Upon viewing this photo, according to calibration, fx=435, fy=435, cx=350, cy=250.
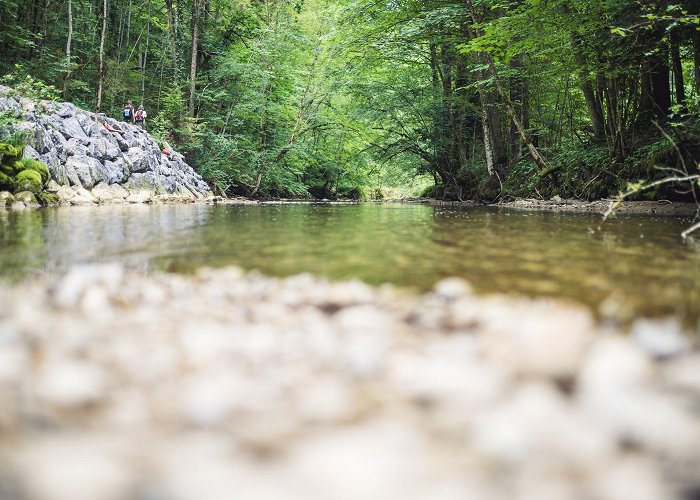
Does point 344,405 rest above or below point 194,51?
below

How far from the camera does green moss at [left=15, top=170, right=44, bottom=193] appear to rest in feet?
26.8

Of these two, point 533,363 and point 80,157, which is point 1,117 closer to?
point 80,157

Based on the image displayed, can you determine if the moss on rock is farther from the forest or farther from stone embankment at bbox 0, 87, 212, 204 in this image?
the forest

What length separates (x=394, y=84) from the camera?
52.7ft

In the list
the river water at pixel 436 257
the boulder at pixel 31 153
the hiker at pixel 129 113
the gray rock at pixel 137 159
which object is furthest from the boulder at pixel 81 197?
the river water at pixel 436 257

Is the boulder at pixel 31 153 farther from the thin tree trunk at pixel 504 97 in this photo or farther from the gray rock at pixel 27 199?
the thin tree trunk at pixel 504 97

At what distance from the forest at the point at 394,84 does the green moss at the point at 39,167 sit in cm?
191

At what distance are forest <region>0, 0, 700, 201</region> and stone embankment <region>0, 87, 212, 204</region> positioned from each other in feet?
2.77

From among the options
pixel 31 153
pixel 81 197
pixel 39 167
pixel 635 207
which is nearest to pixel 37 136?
pixel 31 153

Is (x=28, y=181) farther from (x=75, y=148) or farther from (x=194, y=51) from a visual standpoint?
(x=194, y=51)

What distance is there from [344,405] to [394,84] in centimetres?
1656

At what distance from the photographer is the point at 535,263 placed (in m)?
2.38

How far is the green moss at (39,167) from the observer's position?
8.66 metres

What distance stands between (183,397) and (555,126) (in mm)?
15643
